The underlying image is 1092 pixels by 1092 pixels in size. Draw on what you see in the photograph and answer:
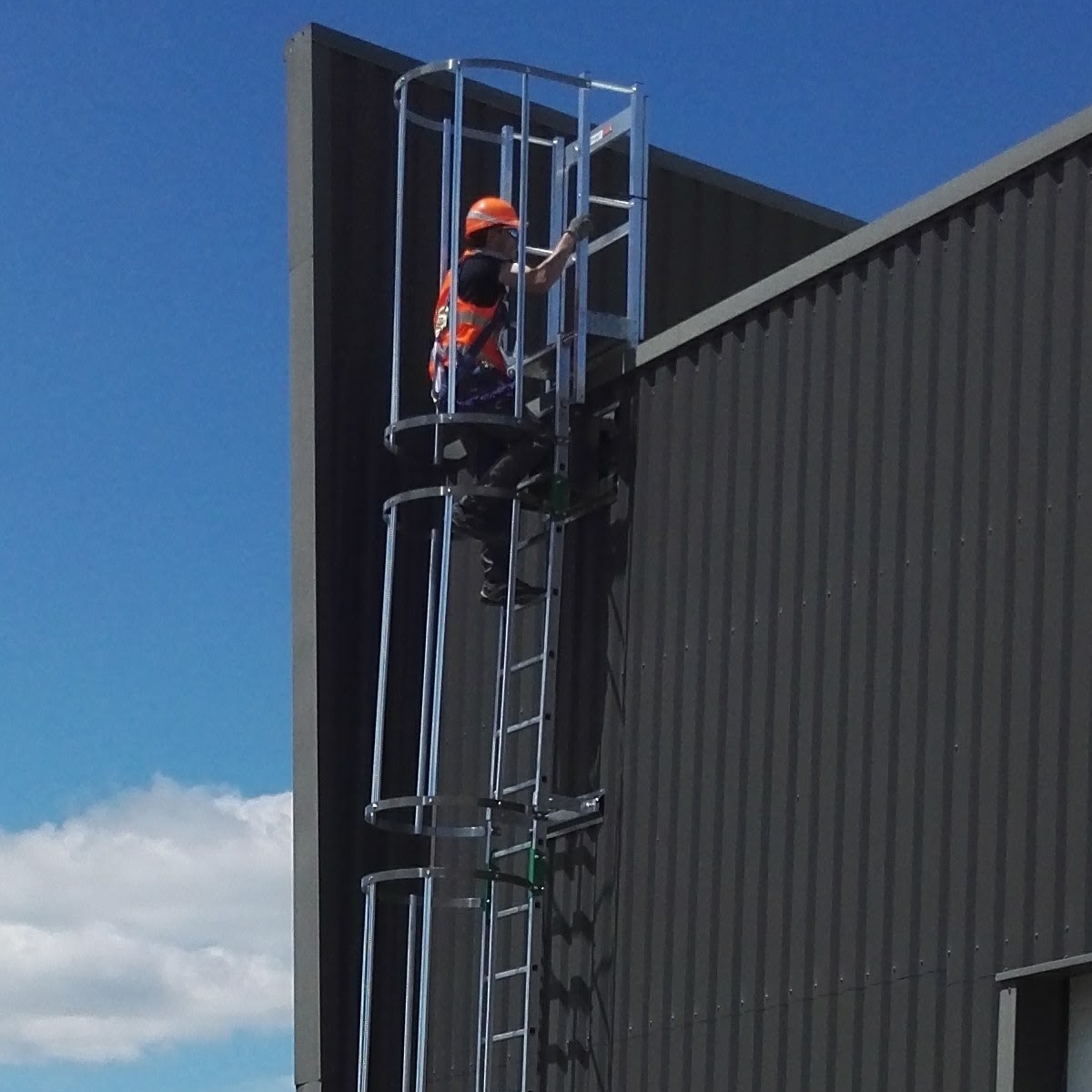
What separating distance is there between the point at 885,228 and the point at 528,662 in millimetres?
3425

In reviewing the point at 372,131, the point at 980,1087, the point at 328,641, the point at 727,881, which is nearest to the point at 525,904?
the point at 727,881

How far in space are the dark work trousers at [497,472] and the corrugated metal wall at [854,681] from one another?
61 cm

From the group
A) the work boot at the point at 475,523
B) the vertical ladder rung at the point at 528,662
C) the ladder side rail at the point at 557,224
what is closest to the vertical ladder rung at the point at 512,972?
the vertical ladder rung at the point at 528,662

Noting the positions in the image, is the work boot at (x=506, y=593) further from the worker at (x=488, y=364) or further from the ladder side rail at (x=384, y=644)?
the ladder side rail at (x=384, y=644)

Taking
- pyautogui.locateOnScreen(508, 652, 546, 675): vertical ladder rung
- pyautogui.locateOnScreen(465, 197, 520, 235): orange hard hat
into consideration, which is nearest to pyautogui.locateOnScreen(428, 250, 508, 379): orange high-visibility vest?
pyautogui.locateOnScreen(465, 197, 520, 235): orange hard hat

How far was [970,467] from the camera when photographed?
36.7ft

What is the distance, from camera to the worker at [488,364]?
1383 cm

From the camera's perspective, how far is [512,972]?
13.7 meters

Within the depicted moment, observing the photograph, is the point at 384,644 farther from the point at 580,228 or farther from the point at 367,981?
the point at 580,228

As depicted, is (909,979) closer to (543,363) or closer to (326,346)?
(543,363)

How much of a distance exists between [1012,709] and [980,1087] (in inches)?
63.8

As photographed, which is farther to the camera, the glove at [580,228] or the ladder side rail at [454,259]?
the ladder side rail at [454,259]

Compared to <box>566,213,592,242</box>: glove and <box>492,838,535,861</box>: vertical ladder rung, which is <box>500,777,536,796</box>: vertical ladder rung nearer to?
<box>492,838,535,861</box>: vertical ladder rung

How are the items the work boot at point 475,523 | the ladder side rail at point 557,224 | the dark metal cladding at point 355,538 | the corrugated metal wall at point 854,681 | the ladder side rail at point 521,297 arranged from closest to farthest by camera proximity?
1. the corrugated metal wall at point 854,681
2. the ladder side rail at point 521,297
3. the work boot at point 475,523
4. the ladder side rail at point 557,224
5. the dark metal cladding at point 355,538
